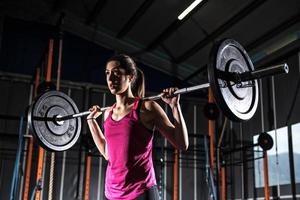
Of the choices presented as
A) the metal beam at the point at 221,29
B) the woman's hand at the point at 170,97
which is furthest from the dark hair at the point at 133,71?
the metal beam at the point at 221,29

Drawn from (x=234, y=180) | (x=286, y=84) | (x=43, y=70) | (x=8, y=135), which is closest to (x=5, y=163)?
(x=8, y=135)

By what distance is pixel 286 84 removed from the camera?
508 centimetres

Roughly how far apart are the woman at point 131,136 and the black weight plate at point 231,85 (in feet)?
0.63

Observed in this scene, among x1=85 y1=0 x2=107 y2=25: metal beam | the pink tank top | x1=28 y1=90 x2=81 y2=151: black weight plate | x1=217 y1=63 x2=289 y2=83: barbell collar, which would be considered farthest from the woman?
x1=85 y1=0 x2=107 y2=25: metal beam

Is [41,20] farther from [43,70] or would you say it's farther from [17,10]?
[43,70]

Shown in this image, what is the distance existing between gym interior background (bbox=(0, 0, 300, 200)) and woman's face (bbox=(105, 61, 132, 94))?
9.23 ft

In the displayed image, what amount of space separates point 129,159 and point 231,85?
55 cm

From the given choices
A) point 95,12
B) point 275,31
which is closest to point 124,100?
point 275,31

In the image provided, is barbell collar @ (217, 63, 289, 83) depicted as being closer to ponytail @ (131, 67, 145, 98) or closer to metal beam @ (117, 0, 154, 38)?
ponytail @ (131, 67, 145, 98)

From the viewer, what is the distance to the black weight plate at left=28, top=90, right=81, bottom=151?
2.61 m

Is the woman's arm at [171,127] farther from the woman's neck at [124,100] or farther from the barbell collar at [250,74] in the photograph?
the barbell collar at [250,74]

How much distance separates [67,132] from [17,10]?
3.90 metres

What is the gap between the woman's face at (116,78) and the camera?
5.08 feet

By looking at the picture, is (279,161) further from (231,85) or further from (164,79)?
(231,85)
